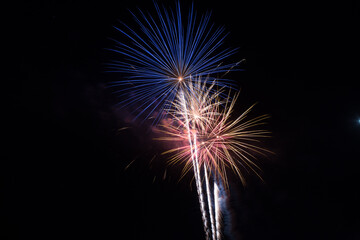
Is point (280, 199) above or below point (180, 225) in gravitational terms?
above

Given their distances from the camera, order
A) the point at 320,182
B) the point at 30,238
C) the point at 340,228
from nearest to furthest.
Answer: the point at 30,238, the point at 320,182, the point at 340,228

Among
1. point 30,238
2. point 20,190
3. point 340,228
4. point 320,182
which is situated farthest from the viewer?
point 340,228

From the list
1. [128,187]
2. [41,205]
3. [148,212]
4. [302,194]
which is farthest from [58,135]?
[302,194]

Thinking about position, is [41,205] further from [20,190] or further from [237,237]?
[237,237]

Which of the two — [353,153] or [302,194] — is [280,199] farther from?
[353,153]

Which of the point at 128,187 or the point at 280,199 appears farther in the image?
the point at 280,199

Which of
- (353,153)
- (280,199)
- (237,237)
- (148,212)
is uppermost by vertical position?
(353,153)

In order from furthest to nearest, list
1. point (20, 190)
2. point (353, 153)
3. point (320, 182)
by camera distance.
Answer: point (320, 182) → point (353, 153) → point (20, 190)

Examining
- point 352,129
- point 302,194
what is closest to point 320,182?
point 302,194

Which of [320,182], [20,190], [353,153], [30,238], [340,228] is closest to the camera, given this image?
[20,190]
